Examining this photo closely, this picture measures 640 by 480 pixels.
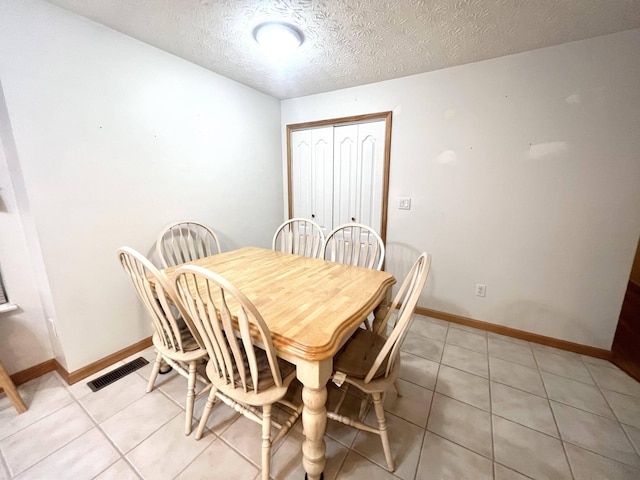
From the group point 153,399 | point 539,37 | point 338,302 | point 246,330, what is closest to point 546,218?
point 539,37

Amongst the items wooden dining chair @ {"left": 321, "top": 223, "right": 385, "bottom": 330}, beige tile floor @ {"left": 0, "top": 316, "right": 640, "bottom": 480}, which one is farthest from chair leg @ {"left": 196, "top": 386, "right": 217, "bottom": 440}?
wooden dining chair @ {"left": 321, "top": 223, "right": 385, "bottom": 330}

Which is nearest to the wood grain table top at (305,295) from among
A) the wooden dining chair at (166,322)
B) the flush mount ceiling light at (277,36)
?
the wooden dining chair at (166,322)

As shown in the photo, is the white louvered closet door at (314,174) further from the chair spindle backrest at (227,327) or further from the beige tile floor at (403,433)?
the chair spindle backrest at (227,327)

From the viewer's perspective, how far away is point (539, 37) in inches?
64.7

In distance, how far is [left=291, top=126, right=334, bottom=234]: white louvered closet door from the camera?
280cm

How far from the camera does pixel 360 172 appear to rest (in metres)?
2.63

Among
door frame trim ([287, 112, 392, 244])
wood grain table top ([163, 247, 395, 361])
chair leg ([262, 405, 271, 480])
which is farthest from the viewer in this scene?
door frame trim ([287, 112, 392, 244])

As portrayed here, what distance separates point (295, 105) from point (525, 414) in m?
3.23

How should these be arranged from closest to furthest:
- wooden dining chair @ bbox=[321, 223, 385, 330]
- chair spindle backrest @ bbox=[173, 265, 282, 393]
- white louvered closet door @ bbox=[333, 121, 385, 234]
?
chair spindle backrest @ bbox=[173, 265, 282, 393]
wooden dining chair @ bbox=[321, 223, 385, 330]
white louvered closet door @ bbox=[333, 121, 385, 234]

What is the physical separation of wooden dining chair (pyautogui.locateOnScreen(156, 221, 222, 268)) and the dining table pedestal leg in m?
1.49

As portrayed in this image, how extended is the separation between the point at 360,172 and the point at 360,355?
1.87 meters

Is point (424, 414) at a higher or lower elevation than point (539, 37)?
lower

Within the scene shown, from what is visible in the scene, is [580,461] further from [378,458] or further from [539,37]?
[539,37]

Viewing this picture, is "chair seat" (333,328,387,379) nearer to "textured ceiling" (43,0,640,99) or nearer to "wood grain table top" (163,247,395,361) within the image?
"wood grain table top" (163,247,395,361)
